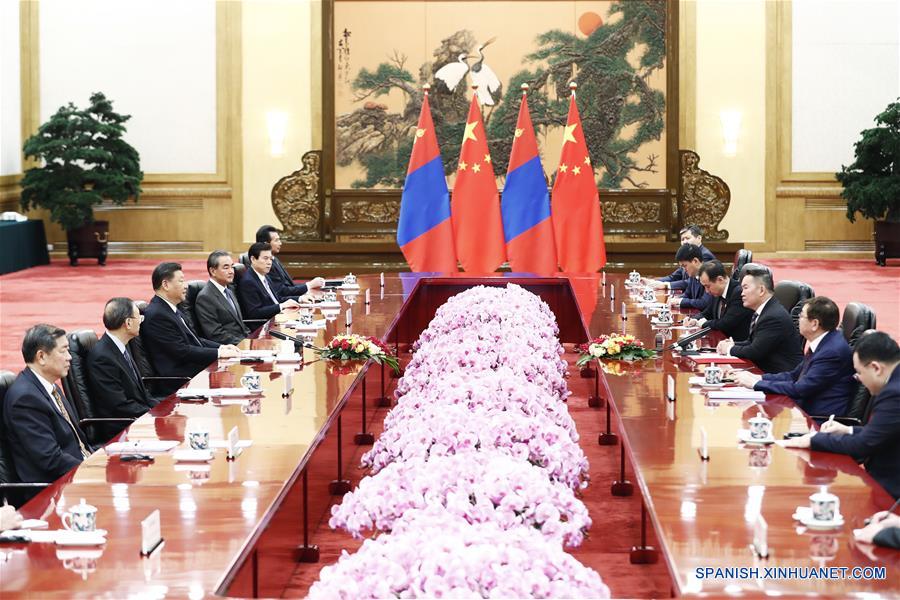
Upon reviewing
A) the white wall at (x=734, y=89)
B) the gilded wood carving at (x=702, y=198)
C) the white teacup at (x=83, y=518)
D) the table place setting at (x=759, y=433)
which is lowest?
the white teacup at (x=83, y=518)

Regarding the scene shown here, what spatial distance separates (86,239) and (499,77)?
5.54 m

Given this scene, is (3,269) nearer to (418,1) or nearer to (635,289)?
(418,1)

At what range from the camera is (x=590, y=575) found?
2.70 m

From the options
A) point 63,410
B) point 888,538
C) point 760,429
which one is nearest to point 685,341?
point 760,429

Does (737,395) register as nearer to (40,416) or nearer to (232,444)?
(232,444)

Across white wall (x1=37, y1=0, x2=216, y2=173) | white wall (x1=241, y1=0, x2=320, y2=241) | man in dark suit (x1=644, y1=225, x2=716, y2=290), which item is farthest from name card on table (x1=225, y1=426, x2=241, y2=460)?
white wall (x1=37, y1=0, x2=216, y2=173)

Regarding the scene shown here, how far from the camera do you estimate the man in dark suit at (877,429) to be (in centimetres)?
423

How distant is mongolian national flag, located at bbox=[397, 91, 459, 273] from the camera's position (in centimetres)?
1207

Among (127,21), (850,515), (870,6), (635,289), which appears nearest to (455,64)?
(127,21)

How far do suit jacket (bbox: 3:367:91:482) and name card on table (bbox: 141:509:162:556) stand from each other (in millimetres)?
1386

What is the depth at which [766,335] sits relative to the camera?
6562 mm

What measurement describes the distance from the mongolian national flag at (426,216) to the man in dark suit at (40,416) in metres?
7.41

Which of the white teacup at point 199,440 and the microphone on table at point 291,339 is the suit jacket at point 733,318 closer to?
the microphone on table at point 291,339

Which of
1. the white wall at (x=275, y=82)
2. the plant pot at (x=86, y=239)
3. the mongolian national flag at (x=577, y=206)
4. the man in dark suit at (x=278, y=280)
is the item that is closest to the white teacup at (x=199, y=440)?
the man in dark suit at (x=278, y=280)
